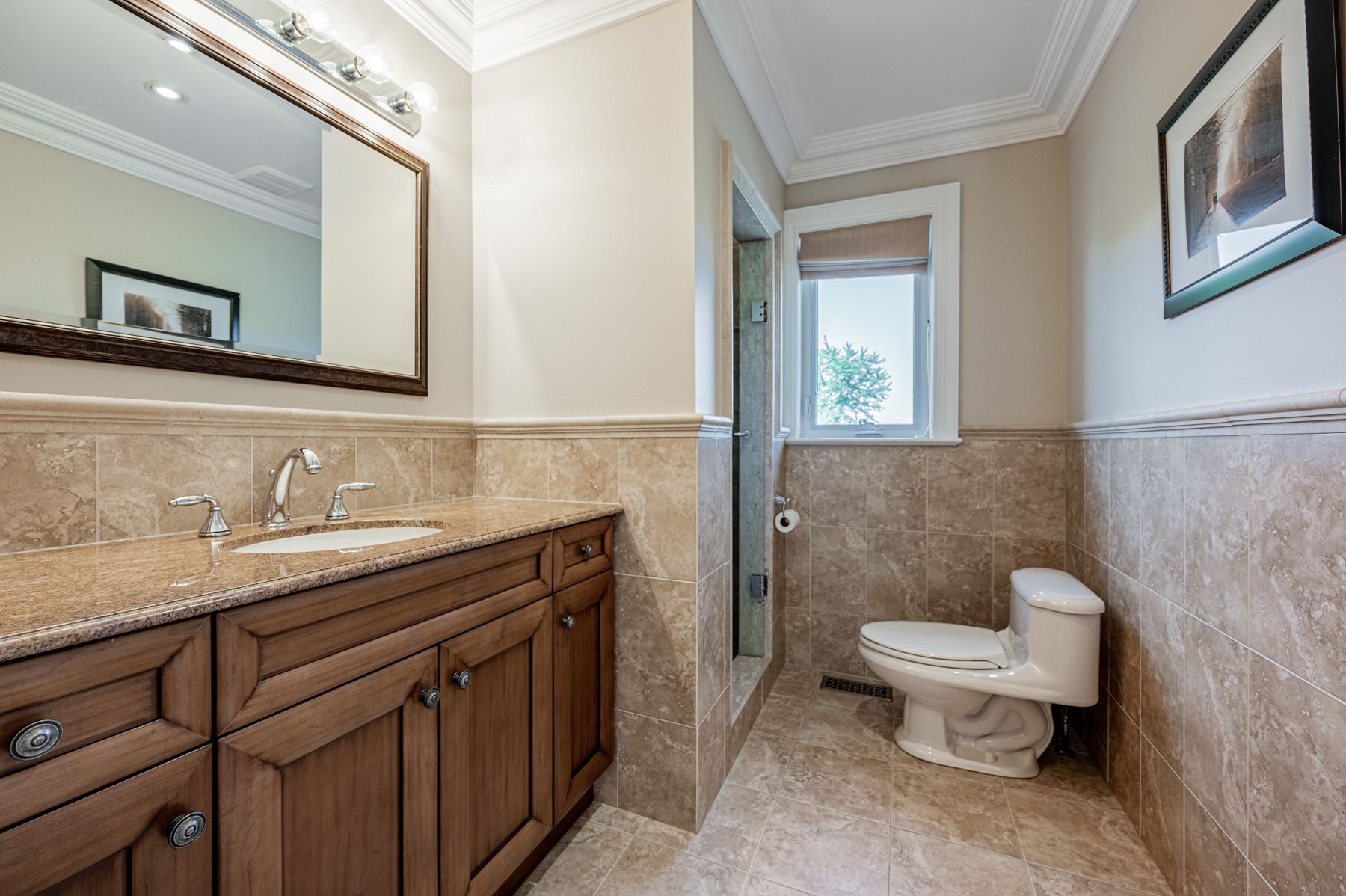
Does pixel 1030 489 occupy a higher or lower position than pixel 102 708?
higher

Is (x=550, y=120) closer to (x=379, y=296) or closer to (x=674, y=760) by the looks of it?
(x=379, y=296)

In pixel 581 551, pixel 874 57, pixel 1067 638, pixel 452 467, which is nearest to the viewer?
pixel 581 551

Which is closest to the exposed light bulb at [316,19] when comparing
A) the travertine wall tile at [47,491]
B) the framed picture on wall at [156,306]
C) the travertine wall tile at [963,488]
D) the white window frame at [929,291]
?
the framed picture on wall at [156,306]

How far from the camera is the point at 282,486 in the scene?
1224 millimetres

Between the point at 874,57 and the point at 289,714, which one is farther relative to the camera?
the point at 874,57

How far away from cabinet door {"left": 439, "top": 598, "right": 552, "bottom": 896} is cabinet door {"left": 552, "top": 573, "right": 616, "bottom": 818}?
5cm

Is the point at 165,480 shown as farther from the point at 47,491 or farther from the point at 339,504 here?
the point at 339,504

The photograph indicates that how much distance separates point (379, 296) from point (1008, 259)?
2.39 meters

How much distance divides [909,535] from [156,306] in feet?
8.40

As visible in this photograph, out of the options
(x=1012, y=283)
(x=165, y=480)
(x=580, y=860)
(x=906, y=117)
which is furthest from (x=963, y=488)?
(x=165, y=480)

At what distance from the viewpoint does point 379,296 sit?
155 centimetres

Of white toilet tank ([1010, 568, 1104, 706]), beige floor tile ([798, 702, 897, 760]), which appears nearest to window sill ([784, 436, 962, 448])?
white toilet tank ([1010, 568, 1104, 706])

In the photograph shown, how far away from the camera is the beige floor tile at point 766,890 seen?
131 cm

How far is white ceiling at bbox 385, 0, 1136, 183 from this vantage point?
1.68 m
